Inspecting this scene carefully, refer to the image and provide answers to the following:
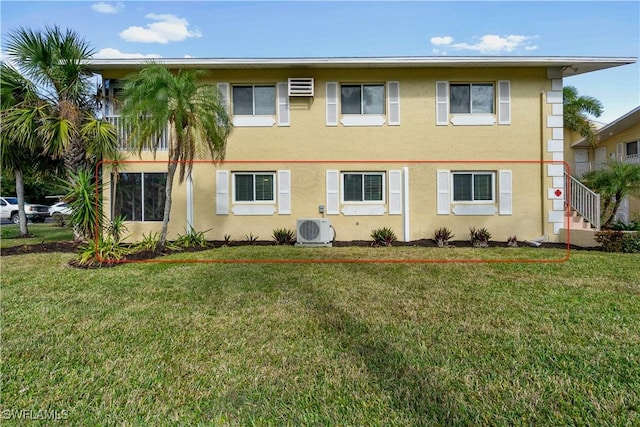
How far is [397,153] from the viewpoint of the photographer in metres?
10.7

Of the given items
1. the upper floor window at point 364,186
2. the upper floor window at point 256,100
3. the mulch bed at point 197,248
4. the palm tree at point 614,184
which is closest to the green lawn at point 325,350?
the mulch bed at point 197,248

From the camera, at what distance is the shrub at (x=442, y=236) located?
33.6 feet

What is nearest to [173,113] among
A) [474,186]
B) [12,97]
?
[12,97]

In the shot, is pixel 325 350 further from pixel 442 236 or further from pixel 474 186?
pixel 474 186

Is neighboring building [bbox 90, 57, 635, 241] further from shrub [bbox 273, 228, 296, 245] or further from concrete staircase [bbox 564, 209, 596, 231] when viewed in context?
shrub [bbox 273, 228, 296, 245]

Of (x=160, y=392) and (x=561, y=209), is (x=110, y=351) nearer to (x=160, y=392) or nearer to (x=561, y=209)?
(x=160, y=392)

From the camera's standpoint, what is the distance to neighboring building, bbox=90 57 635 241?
1065cm

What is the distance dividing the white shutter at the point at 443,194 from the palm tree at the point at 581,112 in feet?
38.8

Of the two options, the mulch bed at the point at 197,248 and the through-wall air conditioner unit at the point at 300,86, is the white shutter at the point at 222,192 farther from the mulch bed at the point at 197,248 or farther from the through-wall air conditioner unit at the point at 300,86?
the through-wall air conditioner unit at the point at 300,86

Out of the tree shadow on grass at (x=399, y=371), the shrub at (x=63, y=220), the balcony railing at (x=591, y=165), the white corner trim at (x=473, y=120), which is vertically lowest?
the tree shadow on grass at (x=399, y=371)

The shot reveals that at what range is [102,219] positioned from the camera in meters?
8.81

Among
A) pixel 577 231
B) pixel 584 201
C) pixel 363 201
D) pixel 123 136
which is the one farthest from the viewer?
pixel 363 201

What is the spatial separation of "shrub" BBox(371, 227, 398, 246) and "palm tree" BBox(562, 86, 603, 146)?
1391 centimetres

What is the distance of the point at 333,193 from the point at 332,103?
2776 millimetres
